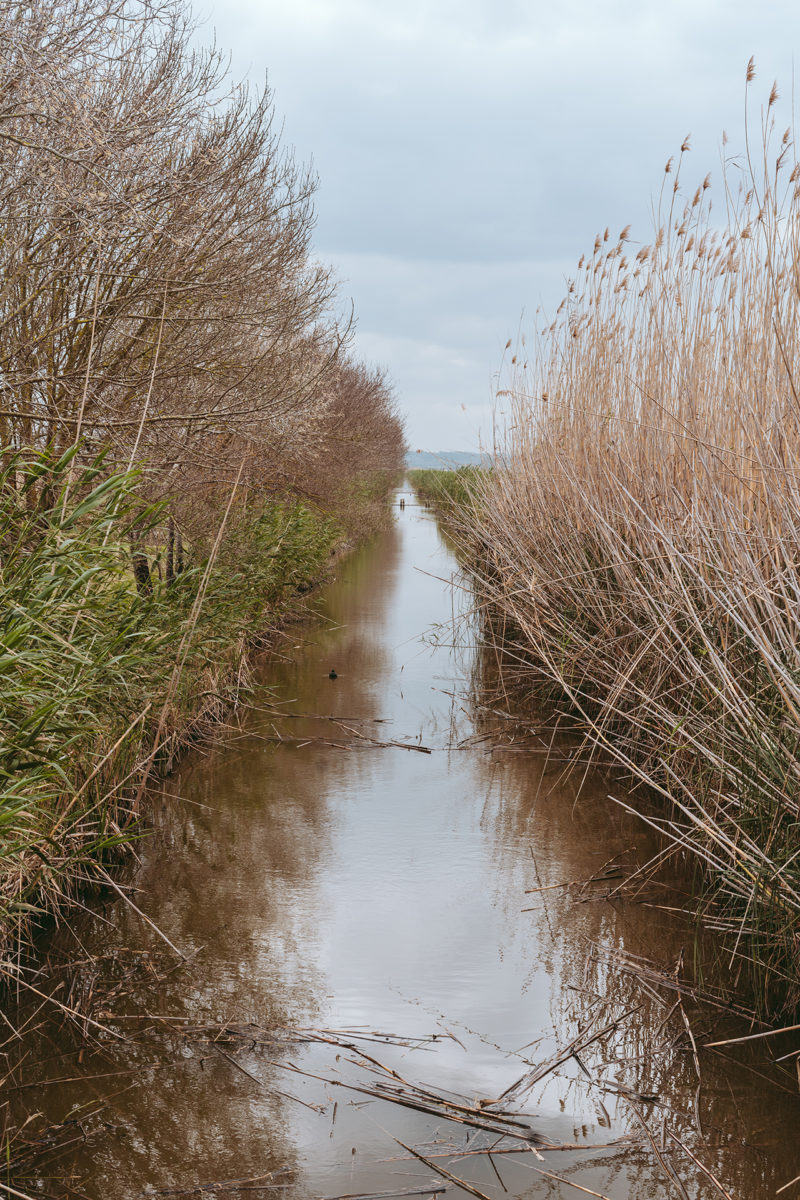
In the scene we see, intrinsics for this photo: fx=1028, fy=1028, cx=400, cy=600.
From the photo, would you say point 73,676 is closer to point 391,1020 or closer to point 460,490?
point 391,1020

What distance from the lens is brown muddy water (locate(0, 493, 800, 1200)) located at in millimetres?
2459

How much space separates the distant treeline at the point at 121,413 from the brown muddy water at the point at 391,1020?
0.44 m

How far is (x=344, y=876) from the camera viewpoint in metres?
4.34

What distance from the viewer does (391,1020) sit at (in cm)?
317

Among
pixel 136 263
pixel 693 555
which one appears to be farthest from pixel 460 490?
pixel 693 555

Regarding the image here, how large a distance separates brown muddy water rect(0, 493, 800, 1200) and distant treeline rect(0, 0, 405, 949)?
1.45 ft

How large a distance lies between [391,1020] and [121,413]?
378 centimetres

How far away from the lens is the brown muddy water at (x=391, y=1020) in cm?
246

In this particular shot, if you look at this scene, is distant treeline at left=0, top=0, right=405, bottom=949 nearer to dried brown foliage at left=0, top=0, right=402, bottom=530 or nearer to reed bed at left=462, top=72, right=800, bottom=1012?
dried brown foliage at left=0, top=0, right=402, bottom=530

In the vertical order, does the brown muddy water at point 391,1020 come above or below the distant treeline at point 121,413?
below

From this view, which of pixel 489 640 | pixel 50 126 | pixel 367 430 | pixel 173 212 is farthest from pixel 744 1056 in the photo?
pixel 367 430

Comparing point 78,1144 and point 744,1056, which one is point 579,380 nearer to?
point 744,1056

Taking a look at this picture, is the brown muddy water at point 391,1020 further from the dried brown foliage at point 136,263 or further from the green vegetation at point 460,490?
the green vegetation at point 460,490

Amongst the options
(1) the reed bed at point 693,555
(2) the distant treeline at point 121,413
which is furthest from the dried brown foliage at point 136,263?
(1) the reed bed at point 693,555
